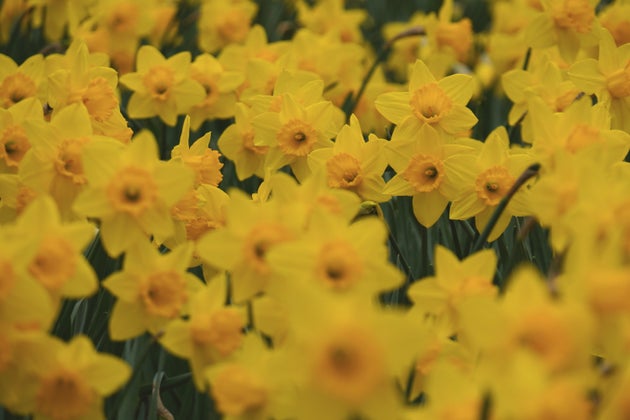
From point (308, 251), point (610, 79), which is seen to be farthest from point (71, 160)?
point (610, 79)

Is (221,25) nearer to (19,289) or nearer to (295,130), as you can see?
(295,130)

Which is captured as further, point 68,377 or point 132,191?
point 132,191

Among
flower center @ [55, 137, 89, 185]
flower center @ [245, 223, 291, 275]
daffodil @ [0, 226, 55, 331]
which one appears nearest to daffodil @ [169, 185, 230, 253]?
flower center @ [55, 137, 89, 185]

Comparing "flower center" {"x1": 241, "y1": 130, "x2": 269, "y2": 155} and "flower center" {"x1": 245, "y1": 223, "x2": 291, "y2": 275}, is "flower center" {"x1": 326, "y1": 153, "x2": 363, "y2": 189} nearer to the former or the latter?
"flower center" {"x1": 241, "y1": 130, "x2": 269, "y2": 155}

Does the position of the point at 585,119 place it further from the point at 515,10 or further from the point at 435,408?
the point at 515,10

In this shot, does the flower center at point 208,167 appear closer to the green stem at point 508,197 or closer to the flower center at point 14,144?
the flower center at point 14,144

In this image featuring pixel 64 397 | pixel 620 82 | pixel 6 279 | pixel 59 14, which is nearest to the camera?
pixel 6 279
